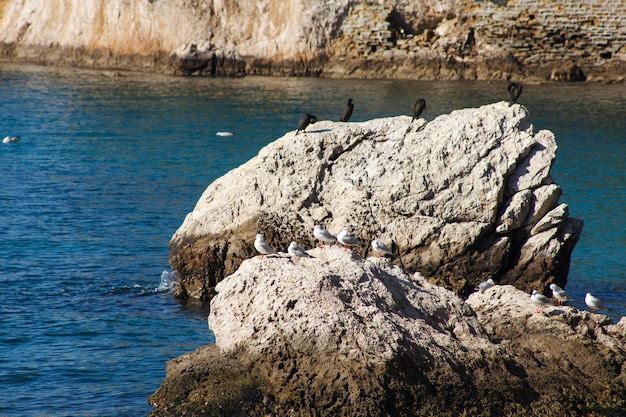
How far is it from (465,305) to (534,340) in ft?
3.83

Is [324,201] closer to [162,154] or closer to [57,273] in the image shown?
[57,273]

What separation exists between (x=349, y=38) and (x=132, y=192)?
1311 inches

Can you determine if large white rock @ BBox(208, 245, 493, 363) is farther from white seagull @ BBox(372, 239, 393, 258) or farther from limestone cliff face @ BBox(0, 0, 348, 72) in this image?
limestone cliff face @ BBox(0, 0, 348, 72)

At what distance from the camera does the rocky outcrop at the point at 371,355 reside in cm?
1202

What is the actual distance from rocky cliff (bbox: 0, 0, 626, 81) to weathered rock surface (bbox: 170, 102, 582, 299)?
39.7m

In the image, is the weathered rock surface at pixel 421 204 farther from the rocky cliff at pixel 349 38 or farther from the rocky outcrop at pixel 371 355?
the rocky cliff at pixel 349 38

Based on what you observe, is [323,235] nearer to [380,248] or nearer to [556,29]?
[380,248]

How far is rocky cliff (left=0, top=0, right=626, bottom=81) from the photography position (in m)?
56.2

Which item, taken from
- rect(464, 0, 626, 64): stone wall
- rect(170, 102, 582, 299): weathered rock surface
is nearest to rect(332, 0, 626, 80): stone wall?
rect(464, 0, 626, 64): stone wall

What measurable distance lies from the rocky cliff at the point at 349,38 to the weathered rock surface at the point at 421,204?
1563 inches

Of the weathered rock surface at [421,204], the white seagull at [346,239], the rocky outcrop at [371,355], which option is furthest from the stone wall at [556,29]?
the rocky outcrop at [371,355]

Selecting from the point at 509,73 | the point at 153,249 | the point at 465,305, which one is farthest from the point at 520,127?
the point at 509,73

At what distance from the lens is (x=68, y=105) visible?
4844 cm

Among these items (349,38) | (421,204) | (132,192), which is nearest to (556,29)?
(349,38)
